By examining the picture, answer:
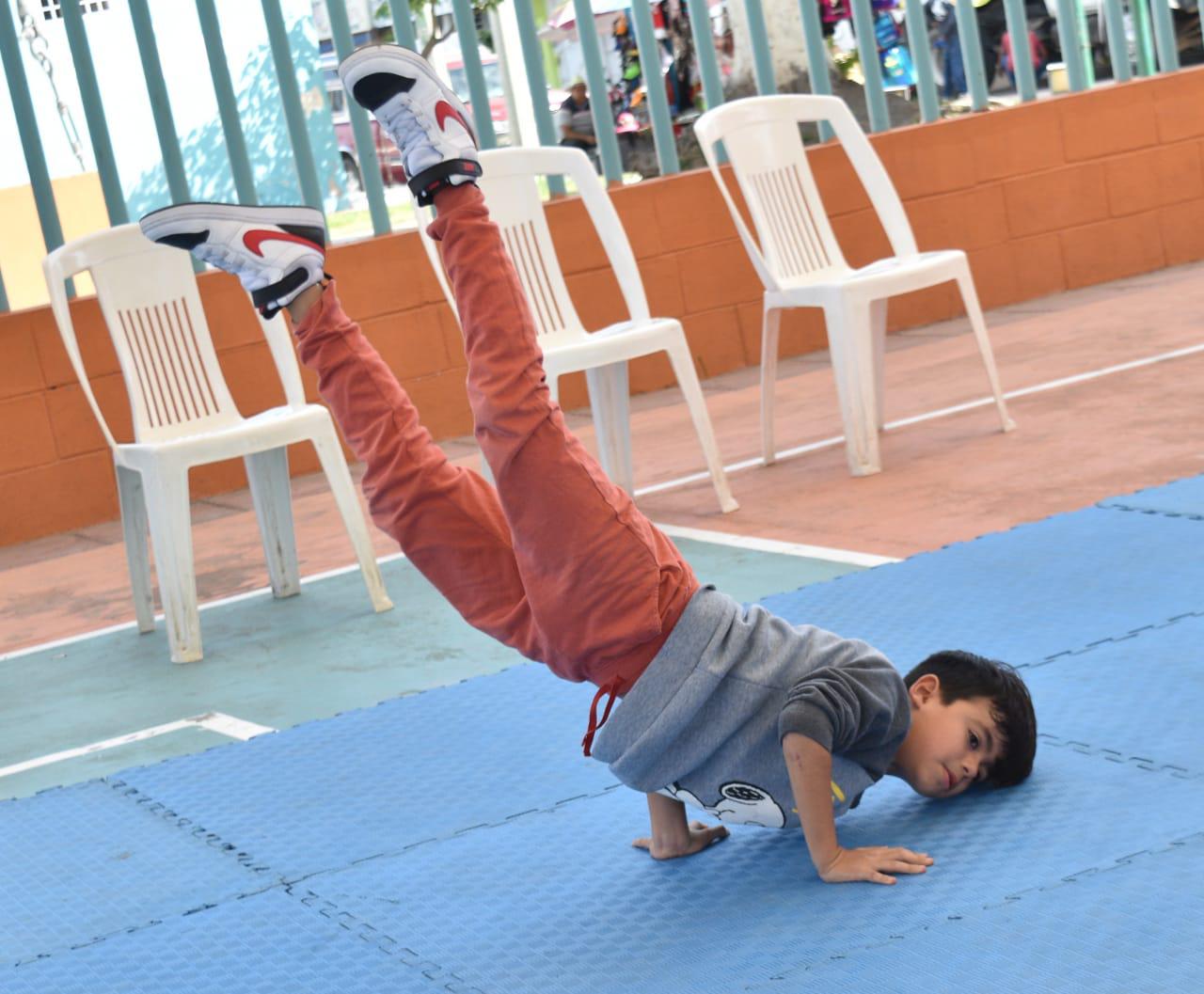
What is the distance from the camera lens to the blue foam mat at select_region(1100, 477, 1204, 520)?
142 inches

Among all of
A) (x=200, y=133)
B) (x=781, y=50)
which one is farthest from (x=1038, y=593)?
(x=781, y=50)

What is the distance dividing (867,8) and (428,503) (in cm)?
541

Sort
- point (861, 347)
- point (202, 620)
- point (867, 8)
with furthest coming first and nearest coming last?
point (867, 8)
point (861, 347)
point (202, 620)

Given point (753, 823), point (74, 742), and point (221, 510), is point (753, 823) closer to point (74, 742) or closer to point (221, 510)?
point (74, 742)

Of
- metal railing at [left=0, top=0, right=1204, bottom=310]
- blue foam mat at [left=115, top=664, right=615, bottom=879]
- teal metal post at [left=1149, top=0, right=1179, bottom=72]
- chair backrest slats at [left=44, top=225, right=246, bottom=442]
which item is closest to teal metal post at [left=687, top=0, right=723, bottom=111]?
metal railing at [left=0, top=0, right=1204, bottom=310]

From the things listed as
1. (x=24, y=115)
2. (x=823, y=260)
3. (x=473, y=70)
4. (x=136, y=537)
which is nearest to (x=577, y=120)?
(x=473, y=70)

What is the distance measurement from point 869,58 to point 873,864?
18.7 ft

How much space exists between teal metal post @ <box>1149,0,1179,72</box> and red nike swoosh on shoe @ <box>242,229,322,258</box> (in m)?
6.34

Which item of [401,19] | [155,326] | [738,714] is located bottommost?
[738,714]

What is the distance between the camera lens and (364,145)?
20.6 feet

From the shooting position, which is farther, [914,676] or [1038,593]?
[1038,593]

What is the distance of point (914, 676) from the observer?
2.21m

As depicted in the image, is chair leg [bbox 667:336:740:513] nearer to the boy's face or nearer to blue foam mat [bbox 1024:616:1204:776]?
blue foam mat [bbox 1024:616:1204:776]

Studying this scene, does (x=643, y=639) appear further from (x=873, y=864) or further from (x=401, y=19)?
(x=401, y=19)
